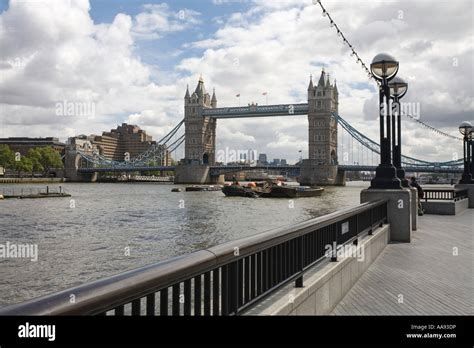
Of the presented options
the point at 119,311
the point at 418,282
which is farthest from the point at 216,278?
the point at 418,282

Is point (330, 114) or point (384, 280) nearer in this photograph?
point (384, 280)

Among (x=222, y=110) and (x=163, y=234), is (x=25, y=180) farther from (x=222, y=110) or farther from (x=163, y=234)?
(x=163, y=234)

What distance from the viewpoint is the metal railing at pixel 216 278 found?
172 cm

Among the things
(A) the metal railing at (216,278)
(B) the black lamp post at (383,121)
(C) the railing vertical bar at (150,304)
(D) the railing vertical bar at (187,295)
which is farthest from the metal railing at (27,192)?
(C) the railing vertical bar at (150,304)

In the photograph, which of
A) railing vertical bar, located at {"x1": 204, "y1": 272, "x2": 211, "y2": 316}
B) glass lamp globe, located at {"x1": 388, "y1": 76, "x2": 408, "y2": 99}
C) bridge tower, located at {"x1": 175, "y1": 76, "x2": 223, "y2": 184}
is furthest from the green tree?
railing vertical bar, located at {"x1": 204, "y1": 272, "x2": 211, "y2": 316}

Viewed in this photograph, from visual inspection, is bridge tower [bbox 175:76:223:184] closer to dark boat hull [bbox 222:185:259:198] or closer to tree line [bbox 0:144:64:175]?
tree line [bbox 0:144:64:175]

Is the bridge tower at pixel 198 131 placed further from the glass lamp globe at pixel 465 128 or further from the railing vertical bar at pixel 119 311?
the railing vertical bar at pixel 119 311

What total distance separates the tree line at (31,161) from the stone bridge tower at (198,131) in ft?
115

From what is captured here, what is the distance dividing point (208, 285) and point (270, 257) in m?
1.18

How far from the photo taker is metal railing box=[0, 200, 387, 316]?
5.65ft

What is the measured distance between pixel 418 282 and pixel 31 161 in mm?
119408

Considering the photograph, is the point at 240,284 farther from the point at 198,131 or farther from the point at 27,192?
the point at 198,131
